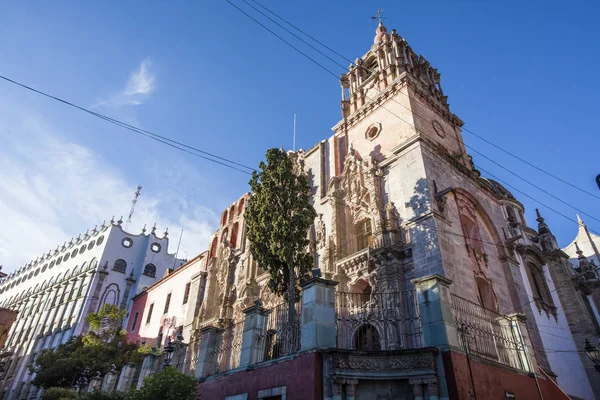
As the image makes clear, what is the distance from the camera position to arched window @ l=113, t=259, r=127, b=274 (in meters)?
44.6

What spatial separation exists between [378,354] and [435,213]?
7.43m

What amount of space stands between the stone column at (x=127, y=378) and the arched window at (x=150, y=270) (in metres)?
26.8

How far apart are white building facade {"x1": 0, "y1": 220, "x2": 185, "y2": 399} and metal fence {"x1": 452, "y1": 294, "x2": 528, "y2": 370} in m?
39.0

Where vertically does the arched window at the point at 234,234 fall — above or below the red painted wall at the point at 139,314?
above

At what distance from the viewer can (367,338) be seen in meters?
14.8

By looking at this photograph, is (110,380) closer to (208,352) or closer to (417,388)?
(208,352)

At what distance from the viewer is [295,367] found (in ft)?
30.7

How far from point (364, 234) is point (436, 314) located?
8.62 m

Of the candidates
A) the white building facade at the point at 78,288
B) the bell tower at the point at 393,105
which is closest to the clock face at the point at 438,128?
the bell tower at the point at 393,105

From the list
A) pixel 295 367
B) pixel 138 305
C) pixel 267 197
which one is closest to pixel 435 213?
pixel 267 197

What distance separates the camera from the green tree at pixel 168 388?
1124 centimetres

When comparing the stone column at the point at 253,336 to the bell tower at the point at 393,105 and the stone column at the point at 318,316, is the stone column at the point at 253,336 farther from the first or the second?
the bell tower at the point at 393,105

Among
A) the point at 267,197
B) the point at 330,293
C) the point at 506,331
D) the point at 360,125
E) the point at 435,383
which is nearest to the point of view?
the point at 435,383

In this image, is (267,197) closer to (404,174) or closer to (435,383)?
(404,174)
